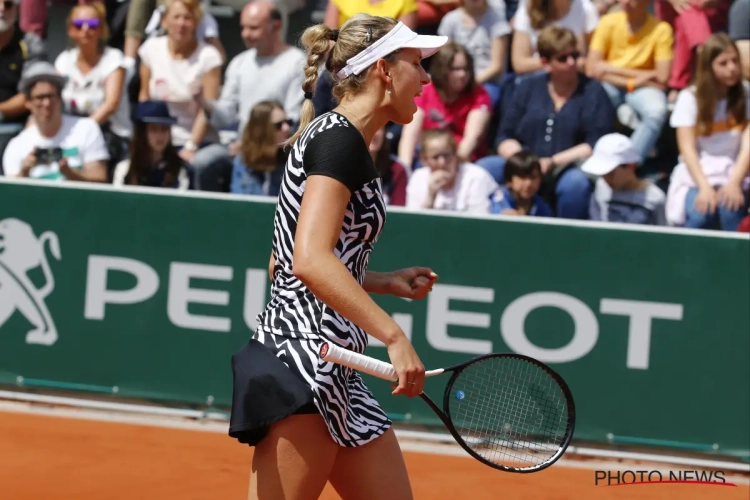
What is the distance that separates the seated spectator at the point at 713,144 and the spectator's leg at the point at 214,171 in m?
3.09

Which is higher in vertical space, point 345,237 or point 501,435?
point 345,237

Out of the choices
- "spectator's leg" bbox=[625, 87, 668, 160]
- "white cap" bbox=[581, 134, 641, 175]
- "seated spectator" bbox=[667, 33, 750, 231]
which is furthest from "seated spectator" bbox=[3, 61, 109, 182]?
"seated spectator" bbox=[667, 33, 750, 231]

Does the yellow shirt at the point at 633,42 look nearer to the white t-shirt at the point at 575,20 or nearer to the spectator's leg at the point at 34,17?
the white t-shirt at the point at 575,20

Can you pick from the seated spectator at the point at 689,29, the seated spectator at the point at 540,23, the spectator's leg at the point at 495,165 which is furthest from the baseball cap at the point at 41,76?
the seated spectator at the point at 689,29

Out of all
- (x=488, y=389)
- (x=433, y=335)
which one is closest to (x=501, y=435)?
(x=488, y=389)

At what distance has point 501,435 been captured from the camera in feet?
11.9

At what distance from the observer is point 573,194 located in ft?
24.1

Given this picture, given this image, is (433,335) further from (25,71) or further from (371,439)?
(25,71)

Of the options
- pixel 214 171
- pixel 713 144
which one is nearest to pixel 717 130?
pixel 713 144

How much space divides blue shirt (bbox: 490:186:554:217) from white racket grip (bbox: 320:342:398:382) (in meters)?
4.68

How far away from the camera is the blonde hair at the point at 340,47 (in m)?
2.82

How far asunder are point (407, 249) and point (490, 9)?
2.48 metres

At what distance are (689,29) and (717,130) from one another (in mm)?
921

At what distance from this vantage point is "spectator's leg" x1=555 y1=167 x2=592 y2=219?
7336mm
